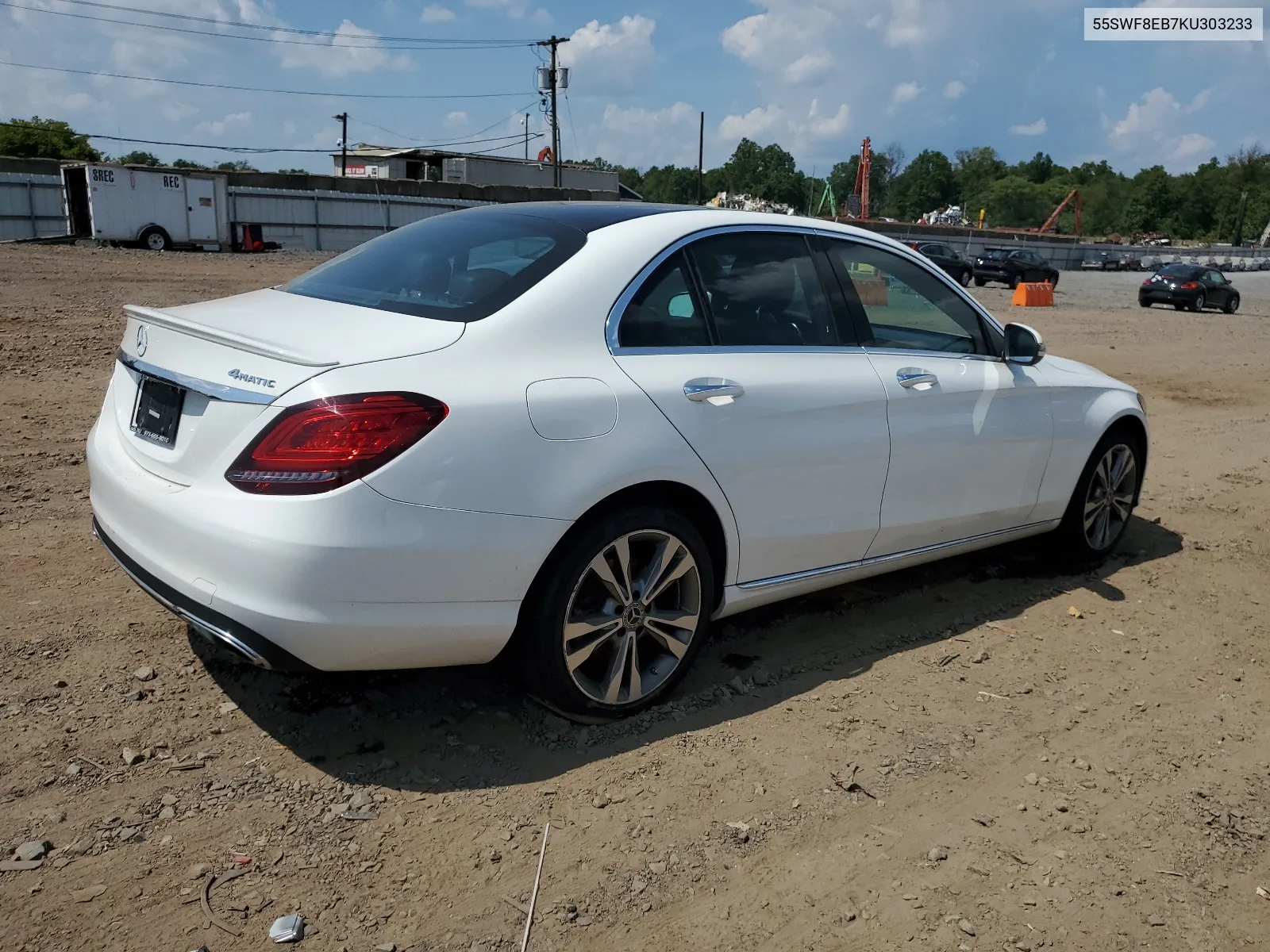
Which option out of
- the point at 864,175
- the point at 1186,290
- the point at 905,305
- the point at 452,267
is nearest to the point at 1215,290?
the point at 1186,290

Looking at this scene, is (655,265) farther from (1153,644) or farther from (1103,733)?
(1153,644)

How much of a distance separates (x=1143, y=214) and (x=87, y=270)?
139620 millimetres

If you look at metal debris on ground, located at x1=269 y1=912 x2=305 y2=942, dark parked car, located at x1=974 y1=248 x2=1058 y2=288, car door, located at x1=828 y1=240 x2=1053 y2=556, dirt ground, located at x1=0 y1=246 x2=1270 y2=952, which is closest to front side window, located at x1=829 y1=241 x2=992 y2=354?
car door, located at x1=828 y1=240 x2=1053 y2=556

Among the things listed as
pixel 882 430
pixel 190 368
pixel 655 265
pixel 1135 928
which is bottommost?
pixel 1135 928

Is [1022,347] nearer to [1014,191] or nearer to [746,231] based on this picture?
[746,231]

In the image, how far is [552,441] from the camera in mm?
3170

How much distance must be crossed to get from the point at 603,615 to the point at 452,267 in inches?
51.5

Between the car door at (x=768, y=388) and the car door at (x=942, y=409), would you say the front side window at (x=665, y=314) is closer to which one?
the car door at (x=768, y=388)

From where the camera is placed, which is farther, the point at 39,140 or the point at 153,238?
the point at 39,140

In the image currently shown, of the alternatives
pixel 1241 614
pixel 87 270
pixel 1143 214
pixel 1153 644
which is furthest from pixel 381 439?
pixel 1143 214

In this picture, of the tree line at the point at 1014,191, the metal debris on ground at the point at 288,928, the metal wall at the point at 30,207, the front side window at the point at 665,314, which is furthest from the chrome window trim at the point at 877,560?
the tree line at the point at 1014,191

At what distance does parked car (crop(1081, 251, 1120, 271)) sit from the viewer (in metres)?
66.2

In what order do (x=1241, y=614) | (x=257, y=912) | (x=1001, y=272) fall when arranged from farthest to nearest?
(x=1001, y=272)
(x=1241, y=614)
(x=257, y=912)

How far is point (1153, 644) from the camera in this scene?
15.4ft
